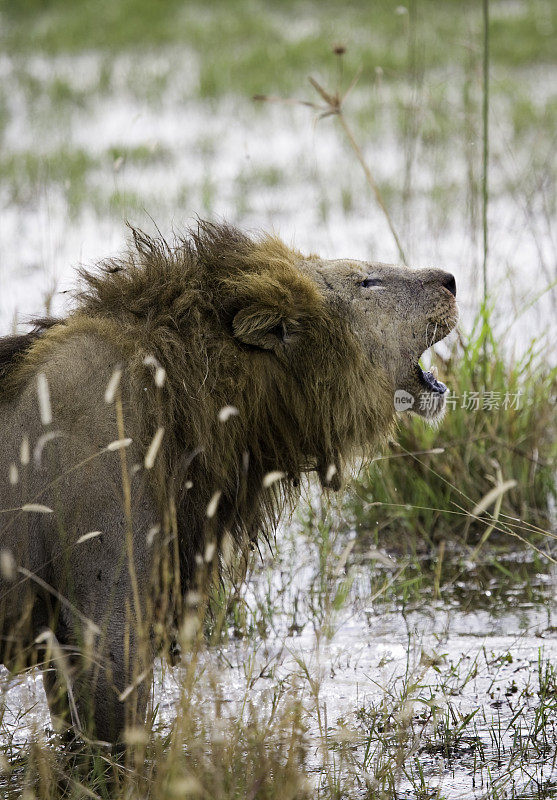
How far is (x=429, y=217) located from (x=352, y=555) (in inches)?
144

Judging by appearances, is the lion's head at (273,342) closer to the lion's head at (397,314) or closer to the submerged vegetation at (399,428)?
the lion's head at (397,314)

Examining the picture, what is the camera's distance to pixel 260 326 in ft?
9.96

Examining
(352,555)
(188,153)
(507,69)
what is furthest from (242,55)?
(352,555)

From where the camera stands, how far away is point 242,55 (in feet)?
44.5

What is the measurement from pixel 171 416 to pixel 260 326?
0.33m

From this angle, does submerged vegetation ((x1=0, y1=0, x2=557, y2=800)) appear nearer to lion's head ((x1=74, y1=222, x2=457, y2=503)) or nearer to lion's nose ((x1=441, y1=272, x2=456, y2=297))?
lion's head ((x1=74, y1=222, x2=457, y2=503))

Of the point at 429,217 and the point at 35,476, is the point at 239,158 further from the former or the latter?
the point at 35,476

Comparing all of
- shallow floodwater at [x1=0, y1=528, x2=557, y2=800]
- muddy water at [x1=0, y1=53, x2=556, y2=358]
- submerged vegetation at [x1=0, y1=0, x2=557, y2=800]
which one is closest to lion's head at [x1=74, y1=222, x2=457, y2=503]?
submerged vegetation at [x1=0, y1=0, x2=557, y2=800]

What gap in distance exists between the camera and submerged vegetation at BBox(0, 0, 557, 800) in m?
2.90

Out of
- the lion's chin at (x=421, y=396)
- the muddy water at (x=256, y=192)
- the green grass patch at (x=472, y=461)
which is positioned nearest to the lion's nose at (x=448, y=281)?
the lion's chin at (x=421, y=396)

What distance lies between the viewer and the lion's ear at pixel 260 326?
304cm

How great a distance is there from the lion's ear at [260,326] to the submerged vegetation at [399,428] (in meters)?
0.51

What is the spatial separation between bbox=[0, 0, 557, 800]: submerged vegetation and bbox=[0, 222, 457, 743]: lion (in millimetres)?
212

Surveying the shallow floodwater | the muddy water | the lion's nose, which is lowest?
the shallow floodwater
